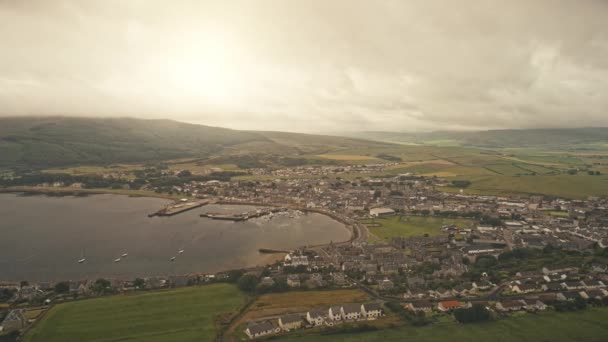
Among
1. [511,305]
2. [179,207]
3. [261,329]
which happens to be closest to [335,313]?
[261,329]

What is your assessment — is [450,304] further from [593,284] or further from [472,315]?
[593,284]

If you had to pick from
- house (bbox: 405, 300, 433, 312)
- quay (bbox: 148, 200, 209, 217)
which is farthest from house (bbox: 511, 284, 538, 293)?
quay (bbox: 148, 200, 209, 217)

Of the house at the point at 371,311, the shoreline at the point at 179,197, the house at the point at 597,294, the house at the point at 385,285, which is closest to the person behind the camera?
the house at the point at 371,311

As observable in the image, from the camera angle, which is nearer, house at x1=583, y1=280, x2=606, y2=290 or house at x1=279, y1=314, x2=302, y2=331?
house at x1=279, y1=314, x2=302, y2=331

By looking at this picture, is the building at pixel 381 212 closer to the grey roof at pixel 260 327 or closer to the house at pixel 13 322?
the grey roof at pixel 260 327

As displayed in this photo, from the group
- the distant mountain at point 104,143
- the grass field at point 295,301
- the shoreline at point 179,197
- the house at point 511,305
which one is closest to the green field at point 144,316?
the grass field at point 295,301

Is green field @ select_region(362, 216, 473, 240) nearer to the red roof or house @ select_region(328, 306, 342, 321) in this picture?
the red roof

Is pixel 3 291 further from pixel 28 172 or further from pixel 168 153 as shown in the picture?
pixel 168 153
